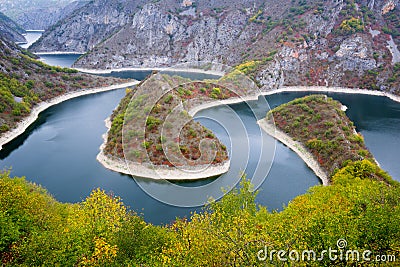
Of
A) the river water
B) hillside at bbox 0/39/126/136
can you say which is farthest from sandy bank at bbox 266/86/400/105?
hillside at bbox 0/39/126/136

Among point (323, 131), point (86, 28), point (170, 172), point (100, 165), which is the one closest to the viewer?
point (170, 172)

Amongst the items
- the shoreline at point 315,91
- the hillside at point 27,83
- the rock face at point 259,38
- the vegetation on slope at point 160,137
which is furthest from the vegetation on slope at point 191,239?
the rock face at point 259,38

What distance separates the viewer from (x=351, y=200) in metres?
23.2

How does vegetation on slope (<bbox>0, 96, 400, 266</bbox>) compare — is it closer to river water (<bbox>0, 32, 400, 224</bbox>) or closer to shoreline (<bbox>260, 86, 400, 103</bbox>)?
river water (<bbox>0, 32, 400, 224</bbox>)

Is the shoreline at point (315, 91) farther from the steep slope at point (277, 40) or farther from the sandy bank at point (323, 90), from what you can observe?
the steep slope at point (277, 40)

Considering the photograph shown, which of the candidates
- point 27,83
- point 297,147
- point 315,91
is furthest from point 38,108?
point 315,91

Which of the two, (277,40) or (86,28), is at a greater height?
(86,28)

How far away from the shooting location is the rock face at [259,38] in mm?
105688

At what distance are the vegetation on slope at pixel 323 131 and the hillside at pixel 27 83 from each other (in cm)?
5678

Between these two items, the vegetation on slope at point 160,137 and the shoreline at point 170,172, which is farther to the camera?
the vegetation on slope at point 160,137

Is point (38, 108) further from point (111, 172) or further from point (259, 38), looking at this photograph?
point (259, 38)

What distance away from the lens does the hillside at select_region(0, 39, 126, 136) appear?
68562mm

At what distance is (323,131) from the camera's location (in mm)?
55125

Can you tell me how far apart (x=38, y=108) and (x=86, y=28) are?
127883mm
